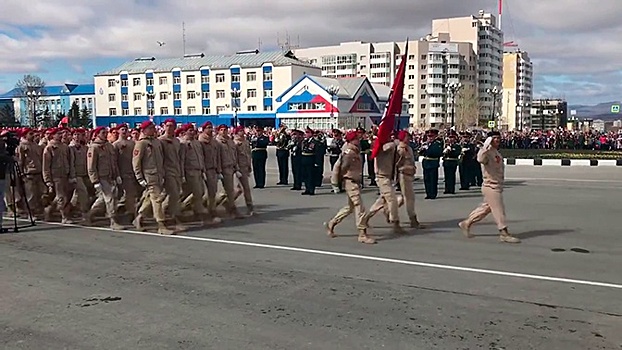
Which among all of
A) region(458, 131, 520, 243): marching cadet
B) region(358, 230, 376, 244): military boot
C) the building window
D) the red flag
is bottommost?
region(358, 230, 376, 244): military boot

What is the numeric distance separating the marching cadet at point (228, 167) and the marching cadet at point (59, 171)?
297cm

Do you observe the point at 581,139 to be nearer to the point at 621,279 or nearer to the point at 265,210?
the point at 265,210

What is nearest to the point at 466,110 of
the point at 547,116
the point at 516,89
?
the point at 547,116

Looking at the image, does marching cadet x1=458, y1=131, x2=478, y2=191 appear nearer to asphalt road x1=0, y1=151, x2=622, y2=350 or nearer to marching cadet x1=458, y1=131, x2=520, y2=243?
asphalt road x1=0, y1=151, x2=622, y2=350

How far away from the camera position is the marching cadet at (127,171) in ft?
38.3

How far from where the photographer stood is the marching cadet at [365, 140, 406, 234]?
10.5m

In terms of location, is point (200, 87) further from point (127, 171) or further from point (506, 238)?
point (506, 238)

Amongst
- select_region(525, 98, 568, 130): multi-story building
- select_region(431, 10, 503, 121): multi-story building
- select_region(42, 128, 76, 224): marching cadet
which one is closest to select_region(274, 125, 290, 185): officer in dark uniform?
select_region(42, 128, 76, 224): marching cadet

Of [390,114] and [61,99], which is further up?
[61,99]

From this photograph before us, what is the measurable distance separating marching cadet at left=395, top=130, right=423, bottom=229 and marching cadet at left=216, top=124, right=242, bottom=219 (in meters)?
3.50

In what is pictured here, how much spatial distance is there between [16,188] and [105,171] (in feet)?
9.36

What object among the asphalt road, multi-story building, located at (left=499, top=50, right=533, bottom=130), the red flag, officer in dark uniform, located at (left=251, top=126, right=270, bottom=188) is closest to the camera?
the asphalt road

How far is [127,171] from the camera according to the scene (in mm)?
11719

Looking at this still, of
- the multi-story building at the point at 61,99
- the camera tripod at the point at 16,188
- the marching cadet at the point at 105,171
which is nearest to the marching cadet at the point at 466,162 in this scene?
the marching cadet at the point at 105,171
